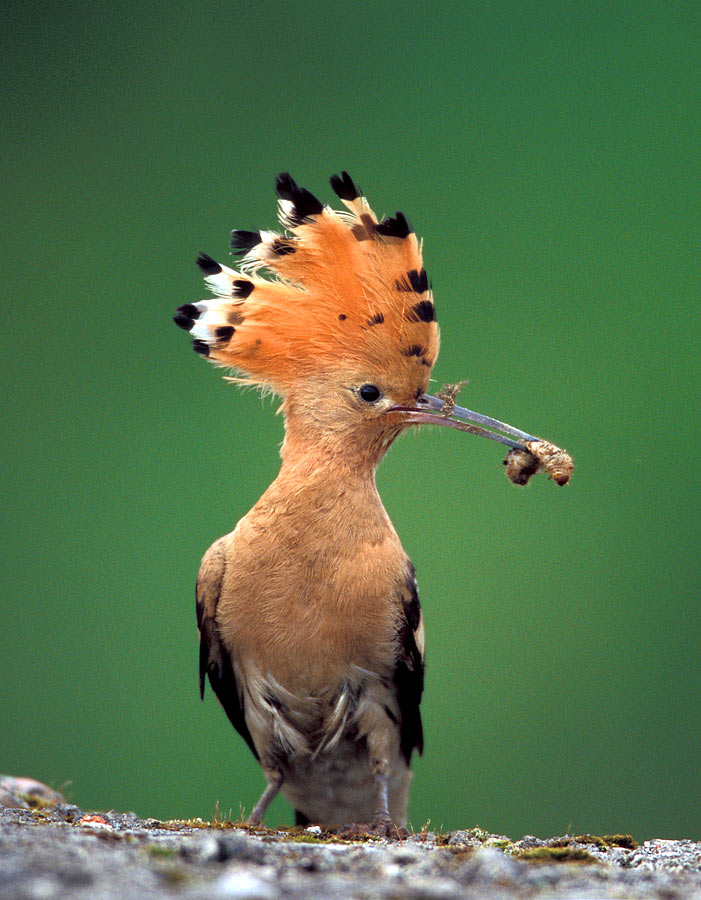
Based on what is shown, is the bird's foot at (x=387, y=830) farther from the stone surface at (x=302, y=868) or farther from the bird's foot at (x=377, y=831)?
the stone surface at (x=302, y=868)

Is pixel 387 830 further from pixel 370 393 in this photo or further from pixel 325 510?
pixel 370 393

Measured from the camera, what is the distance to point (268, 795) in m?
Answer: 2.40

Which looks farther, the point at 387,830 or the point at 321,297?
the point at 321,297

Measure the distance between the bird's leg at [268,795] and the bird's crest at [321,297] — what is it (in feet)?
2.95

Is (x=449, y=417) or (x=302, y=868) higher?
(x=449, y=417)

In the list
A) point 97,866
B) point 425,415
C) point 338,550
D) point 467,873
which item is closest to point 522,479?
point 425,415

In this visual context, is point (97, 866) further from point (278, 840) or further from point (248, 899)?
point (278, 840)

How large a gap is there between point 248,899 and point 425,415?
1.53 metres

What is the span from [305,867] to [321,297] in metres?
1.37

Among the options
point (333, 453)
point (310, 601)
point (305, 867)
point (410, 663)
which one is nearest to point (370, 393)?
point (333, 453)

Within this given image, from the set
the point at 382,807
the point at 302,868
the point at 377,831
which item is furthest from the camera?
the point at 382,807

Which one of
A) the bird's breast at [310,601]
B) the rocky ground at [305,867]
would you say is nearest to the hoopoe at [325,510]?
the bird's breast at [310,601]

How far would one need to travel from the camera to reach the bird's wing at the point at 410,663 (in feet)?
7.59

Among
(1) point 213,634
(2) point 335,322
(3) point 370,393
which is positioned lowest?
(1) point 213,634
